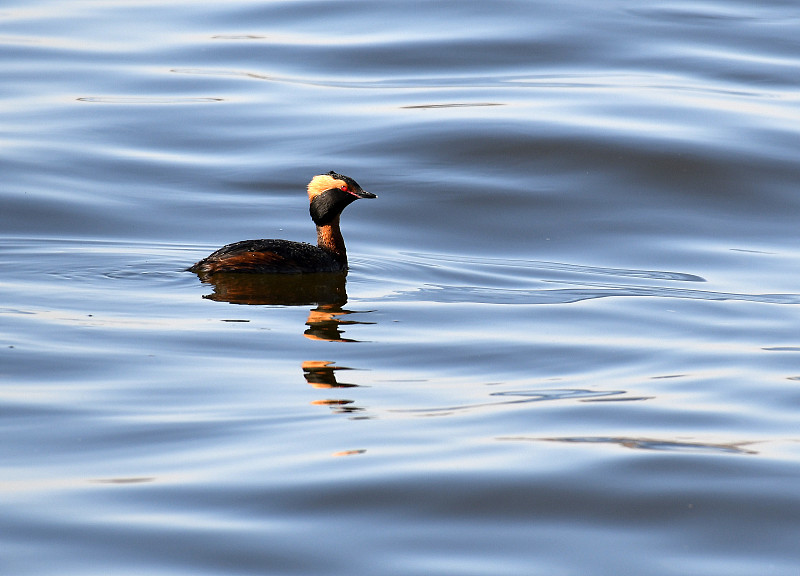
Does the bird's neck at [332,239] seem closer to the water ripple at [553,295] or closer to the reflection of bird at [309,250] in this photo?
the reflection of bird at [309,250]

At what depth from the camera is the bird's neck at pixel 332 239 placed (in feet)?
36.5

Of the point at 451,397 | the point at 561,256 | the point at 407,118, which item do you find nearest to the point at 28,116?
the point at 407,118

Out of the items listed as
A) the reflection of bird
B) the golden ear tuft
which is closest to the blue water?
the reflection of bird

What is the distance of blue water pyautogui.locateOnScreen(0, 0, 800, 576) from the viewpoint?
18.2ft

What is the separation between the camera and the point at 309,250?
35.1 feet

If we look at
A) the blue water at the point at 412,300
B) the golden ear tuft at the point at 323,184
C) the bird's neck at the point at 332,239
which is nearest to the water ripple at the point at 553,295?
the blue water at the point at 412,300

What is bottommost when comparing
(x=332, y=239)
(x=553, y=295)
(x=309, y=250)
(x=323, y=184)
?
(x=553, y=295)

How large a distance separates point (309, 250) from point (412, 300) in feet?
4.06

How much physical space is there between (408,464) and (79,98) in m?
12.5

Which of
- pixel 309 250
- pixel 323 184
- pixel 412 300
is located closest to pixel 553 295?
pixel 412 300

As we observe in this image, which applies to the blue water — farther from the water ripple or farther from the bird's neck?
the bird's neck

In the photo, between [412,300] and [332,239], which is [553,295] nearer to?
[412,300]

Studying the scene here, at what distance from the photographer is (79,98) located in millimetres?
17469

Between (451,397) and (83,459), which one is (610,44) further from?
(83,459)
